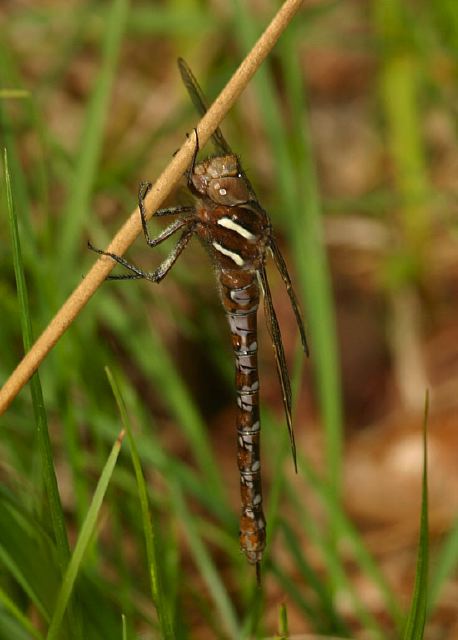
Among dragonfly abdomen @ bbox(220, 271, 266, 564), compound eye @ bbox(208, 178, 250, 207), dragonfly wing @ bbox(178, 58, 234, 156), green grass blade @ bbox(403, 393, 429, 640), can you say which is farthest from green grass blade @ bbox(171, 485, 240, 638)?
dragonfly wing @ bbox(178, 58, 234, 156)

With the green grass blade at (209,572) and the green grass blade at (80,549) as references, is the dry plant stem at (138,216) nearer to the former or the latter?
the green grass blade at (80,549)

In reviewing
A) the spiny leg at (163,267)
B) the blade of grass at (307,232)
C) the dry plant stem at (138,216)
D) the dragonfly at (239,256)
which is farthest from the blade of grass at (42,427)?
the blade of grass at (307,232)

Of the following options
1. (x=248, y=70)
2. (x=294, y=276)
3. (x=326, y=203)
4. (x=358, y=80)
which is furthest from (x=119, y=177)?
(x=358, y=80)

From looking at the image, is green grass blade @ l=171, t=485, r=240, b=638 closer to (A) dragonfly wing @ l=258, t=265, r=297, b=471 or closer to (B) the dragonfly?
(B) the dragonfly

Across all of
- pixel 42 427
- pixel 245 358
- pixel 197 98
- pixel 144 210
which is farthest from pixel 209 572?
pixel 197 98

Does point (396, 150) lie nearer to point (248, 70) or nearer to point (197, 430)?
point (197, 430)

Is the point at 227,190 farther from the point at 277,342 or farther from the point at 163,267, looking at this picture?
the point at 277,342
